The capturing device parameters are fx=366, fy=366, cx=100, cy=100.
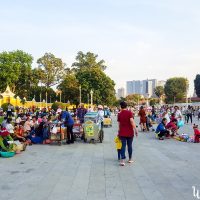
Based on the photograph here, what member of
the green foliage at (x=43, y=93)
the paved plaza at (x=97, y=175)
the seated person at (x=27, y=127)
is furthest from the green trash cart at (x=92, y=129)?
the green foliage at (x=43, y=93)

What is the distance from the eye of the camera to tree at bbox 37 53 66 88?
77.6m

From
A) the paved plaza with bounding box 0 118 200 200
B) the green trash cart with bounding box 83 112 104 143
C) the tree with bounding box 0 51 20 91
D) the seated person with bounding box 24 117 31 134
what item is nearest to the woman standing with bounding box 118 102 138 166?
the paved plaza with bounding box 0 118 200 200

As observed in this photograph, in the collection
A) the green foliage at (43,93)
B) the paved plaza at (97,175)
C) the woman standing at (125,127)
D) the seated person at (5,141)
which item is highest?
the green foliage at (43,93)

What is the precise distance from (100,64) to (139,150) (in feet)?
247

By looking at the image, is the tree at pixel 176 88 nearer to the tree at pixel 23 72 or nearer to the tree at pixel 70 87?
the tree at pixel 70 87

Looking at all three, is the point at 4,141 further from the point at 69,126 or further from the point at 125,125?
the point at 125,125

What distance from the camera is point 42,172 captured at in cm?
937

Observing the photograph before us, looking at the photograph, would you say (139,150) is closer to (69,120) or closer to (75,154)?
(75,154)

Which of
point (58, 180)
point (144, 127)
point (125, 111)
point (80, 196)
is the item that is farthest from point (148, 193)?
point (144, 127)

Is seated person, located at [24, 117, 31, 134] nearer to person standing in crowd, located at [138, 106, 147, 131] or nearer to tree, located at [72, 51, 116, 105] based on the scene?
person standing in crowd, located at [138, 106, 147, 131]

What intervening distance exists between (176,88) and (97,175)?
107 metres

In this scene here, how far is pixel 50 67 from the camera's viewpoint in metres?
77.3

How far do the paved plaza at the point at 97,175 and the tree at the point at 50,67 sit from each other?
64.9 metres

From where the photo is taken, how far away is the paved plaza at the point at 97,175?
705 cm
